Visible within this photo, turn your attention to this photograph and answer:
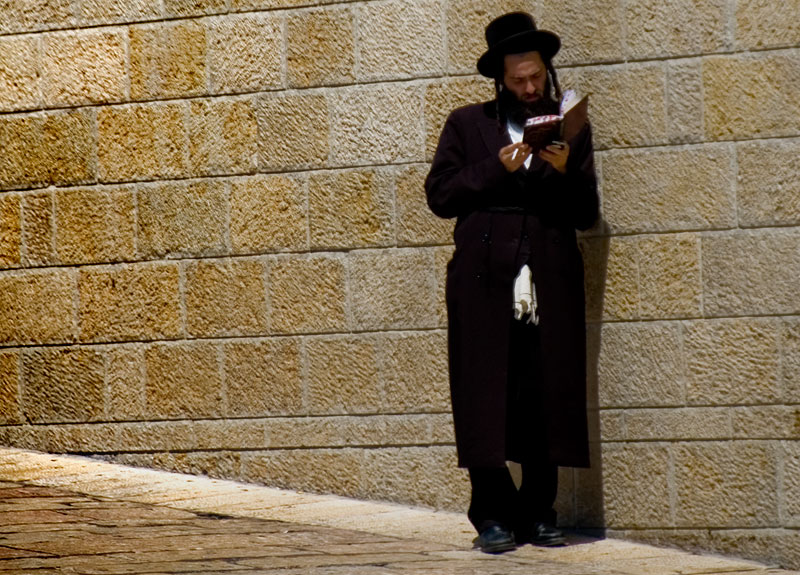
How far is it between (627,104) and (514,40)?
0.79m

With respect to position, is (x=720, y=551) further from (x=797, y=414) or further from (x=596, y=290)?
(x=596, y=290)

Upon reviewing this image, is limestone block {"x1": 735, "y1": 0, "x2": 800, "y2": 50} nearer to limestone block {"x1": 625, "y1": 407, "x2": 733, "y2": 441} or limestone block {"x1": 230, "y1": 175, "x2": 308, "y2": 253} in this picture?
limestone block {"x1": 625, "y1": 407, "x2": 733, "y2": 441}

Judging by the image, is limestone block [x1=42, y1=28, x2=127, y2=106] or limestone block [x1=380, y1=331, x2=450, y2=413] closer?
limestone block [x1=380, y1=331, x2=450, y2=413]

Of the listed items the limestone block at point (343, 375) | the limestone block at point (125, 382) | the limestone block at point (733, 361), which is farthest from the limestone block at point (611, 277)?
the limestone block at point (125, 382)

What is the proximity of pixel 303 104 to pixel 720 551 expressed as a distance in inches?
108

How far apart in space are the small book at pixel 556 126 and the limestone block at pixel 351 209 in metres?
1.28

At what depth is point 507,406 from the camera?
20.6 feet

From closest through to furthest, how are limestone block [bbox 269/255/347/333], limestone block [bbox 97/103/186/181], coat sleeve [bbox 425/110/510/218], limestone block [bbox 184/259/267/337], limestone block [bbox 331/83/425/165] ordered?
coat sleeve [bbox 425/110/510/218], limestone block [bbox 331/83/425/165], limestone block [bbox 269/255/347/333], limestone block [bbox 184/259/267/337], limestone block [bbox 97/103/186/181]

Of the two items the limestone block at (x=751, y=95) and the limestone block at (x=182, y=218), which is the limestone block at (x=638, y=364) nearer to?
the limestone block at (x=751, y=95)

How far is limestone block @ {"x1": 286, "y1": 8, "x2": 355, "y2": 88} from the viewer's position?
285 inches

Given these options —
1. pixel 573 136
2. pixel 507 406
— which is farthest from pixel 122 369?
pixel 573 136

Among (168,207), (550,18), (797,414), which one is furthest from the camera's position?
(168,207)

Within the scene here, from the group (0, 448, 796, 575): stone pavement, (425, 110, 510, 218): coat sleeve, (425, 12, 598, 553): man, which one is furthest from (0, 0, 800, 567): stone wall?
(425, 110, 510, 218): coat sleeve

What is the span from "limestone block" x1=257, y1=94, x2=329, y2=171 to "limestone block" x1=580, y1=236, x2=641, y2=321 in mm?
1350
